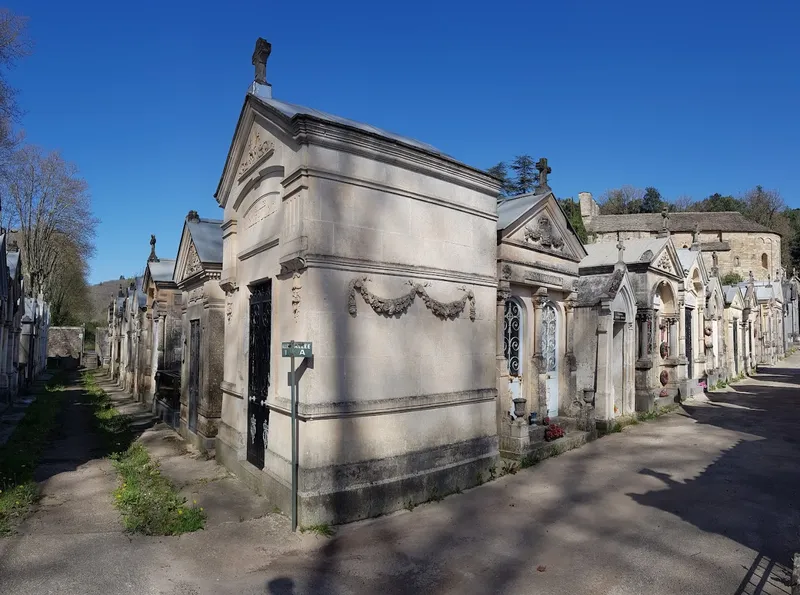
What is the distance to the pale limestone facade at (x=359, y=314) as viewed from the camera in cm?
648

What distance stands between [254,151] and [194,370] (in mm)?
5493

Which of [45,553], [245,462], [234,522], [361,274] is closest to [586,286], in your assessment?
[361,274]

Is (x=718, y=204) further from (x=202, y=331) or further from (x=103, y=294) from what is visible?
(x=103, y=294)

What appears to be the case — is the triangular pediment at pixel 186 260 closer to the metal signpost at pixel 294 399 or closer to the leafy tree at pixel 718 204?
the metal signpost at pixel 294 399

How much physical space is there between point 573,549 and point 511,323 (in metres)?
4.88

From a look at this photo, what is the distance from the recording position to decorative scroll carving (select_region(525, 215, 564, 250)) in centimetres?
1005

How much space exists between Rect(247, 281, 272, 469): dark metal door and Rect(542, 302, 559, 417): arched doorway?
Answer: 223 inches

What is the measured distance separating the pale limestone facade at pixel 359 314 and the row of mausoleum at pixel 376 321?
0.08ft

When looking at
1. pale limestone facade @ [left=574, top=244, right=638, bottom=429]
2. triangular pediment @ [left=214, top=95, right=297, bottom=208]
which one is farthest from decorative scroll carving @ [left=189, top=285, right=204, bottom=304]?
pale limestone facade @ [left=574, top=244, right=638, bottom=429]

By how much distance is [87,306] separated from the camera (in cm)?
5788

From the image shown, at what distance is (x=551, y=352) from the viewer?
11.2 meters

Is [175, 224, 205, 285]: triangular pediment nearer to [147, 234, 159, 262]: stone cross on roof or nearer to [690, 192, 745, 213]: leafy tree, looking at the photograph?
[147, 234, 159, 262]: stone cross on roof

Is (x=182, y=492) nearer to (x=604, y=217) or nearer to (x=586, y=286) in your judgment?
(x=586, y=286)

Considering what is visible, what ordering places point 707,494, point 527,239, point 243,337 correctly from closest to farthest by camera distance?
point 707,494, point 243,337, point 527,239
